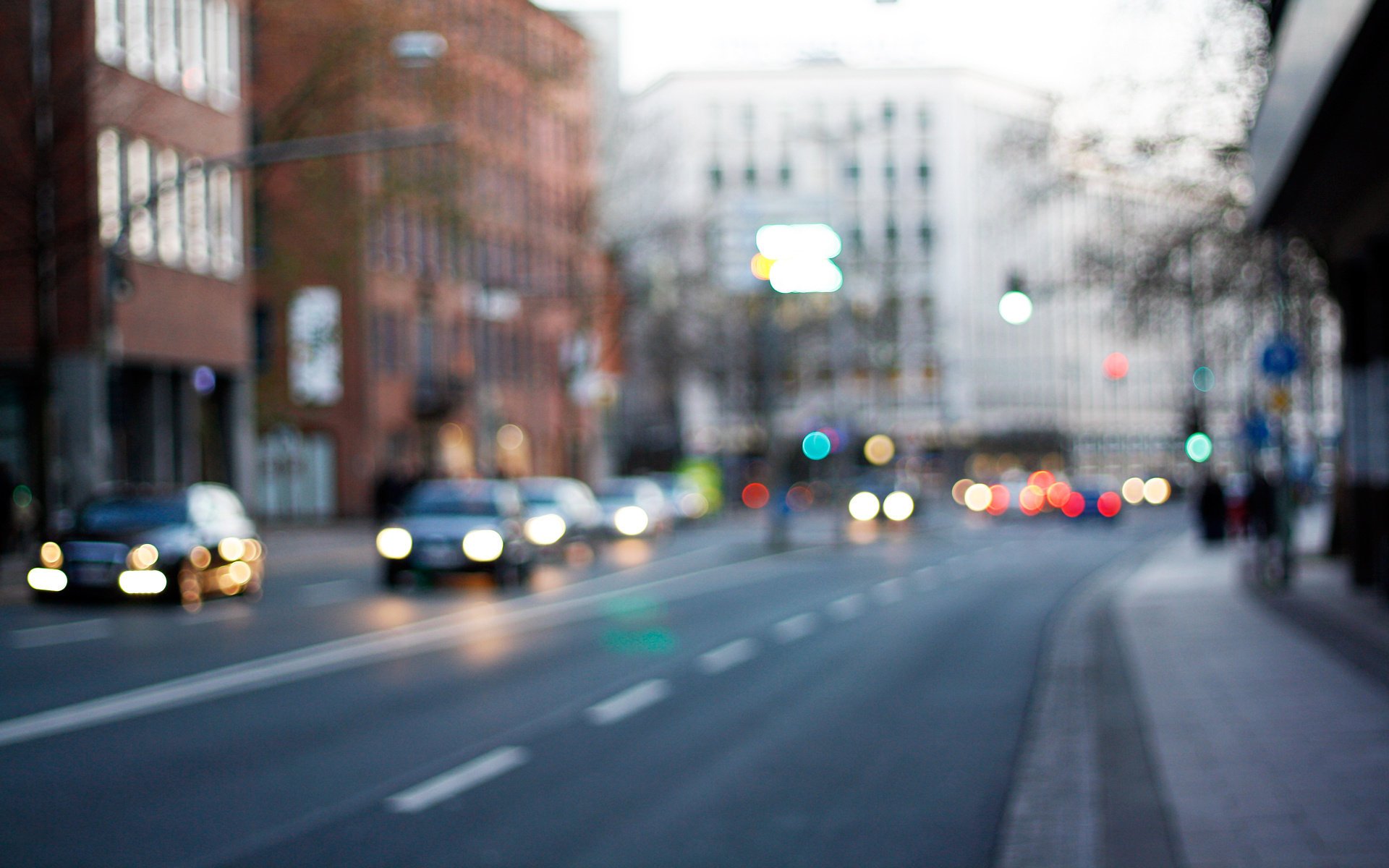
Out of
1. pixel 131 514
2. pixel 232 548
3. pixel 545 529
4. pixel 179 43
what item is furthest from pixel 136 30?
pixel 131 514

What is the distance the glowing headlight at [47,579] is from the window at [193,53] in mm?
21345

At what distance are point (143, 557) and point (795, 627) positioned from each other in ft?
24.7

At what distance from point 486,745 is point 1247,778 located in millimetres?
4308

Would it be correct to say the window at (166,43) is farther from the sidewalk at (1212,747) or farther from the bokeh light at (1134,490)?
the bokeh light at (1134,490)

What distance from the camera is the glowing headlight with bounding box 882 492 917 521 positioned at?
6156cm

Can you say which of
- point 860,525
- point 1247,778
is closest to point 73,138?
point 1247,778

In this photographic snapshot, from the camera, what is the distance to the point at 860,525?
64.9 meters

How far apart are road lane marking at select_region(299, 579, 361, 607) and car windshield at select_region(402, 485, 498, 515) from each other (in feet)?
4.78

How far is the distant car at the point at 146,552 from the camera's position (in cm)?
2255

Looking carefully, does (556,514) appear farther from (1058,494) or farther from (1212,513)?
(1058,494)

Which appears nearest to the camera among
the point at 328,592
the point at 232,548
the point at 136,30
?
the point at 232,548

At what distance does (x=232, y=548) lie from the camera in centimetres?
2456

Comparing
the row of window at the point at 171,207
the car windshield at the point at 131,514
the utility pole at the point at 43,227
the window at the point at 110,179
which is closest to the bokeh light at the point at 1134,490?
the row of window at the point at 171,207

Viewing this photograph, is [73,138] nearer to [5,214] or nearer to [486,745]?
[5,214]
